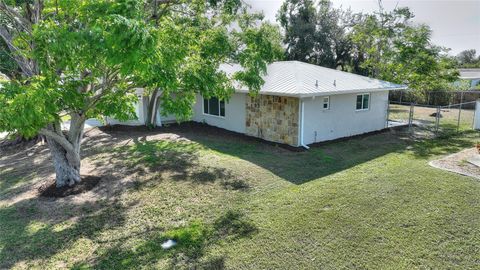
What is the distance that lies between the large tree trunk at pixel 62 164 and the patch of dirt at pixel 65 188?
179 millimetres

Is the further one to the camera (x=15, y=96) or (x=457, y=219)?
(x=457, y=219)

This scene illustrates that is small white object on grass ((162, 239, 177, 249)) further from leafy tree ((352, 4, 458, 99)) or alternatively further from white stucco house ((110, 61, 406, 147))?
leafy tree ((352, 4, 458, 99))

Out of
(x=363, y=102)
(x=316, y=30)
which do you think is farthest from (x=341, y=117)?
(x=316, y=30)

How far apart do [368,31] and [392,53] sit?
2820mm

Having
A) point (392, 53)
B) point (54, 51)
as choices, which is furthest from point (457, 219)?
point (392, 53)

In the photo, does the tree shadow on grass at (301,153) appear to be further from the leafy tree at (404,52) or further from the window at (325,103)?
the leafy tree at (404,52)

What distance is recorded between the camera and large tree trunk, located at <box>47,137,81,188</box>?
8727 millimetres

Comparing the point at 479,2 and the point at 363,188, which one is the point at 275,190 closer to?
the point at 363,188

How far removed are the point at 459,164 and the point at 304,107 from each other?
549cm

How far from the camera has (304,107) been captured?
12758mm

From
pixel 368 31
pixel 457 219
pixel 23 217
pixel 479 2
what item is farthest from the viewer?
pixel 368 31

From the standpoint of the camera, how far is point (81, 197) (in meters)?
8.20

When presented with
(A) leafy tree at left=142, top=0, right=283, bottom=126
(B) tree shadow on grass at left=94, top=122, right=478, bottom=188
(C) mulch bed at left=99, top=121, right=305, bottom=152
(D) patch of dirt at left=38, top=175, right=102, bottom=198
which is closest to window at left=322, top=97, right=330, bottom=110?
(B) tree shadow on grass at left=94, top=122, right=478, bottom=188

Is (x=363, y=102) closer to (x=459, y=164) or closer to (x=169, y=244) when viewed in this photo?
(x=459, y=164)
